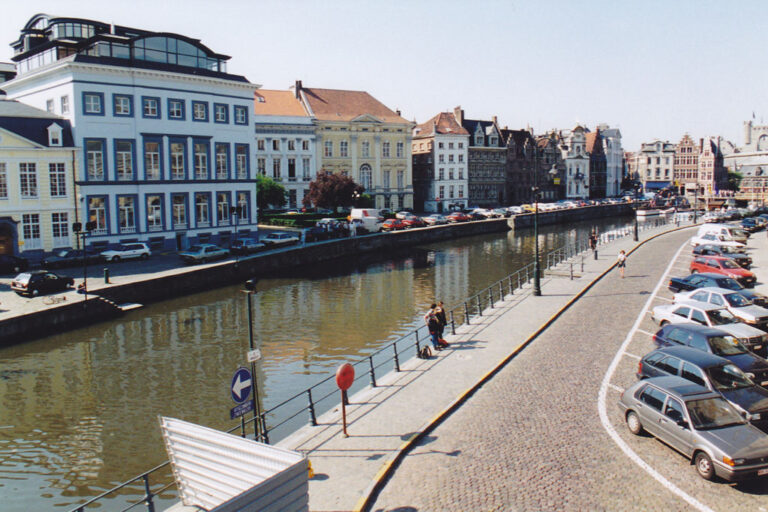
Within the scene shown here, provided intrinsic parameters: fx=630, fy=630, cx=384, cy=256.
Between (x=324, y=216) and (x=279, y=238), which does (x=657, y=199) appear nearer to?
(x=324, y=216)

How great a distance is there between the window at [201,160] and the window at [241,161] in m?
3.00

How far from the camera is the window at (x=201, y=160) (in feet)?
170

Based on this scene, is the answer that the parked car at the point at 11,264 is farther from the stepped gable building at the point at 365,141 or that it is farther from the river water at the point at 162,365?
the stepped gable building at the point at 365,141

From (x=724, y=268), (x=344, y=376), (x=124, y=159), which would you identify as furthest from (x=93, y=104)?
(x=724, y=268)

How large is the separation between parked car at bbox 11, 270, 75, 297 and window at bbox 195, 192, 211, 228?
18962 mm

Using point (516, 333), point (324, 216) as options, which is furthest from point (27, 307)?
point (324, 216)

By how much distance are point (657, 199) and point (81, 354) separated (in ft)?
342

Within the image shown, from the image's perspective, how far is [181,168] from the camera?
2000 inches

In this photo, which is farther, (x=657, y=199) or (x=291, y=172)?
(x=657, y=199)

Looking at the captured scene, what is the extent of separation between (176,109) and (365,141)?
4023 cm

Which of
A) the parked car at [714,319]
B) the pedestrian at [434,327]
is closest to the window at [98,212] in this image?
the pedestrian at [434,327]

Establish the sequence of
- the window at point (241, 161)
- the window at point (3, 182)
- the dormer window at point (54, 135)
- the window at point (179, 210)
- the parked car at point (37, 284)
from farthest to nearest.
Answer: the window at point (241, 161), the window at point (179, 210), the dormer window at point (54, 135), the window at point (3, 182), the parked car at point (37, 284)

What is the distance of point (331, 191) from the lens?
7219 centimetres

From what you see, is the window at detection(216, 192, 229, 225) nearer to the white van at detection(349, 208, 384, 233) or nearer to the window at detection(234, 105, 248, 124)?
the window at detection(234, 105, 248, 124)
